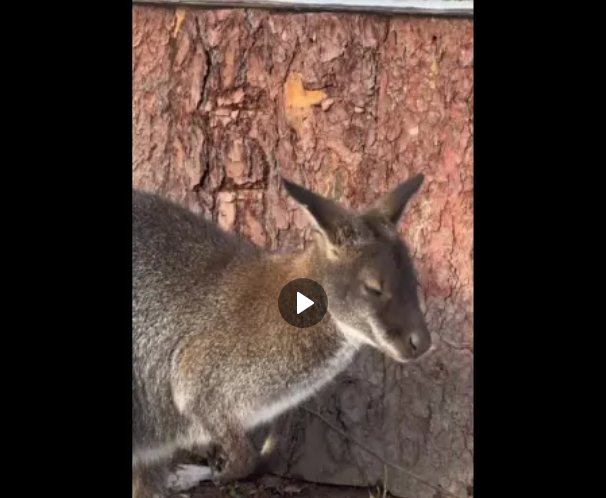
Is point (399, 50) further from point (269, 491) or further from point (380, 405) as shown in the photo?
point (269, 491)

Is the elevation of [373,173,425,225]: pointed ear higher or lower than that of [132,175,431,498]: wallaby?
higher

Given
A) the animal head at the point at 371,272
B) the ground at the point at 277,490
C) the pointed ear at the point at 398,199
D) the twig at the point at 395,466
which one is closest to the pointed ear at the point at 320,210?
the animal head at the point at 371,272

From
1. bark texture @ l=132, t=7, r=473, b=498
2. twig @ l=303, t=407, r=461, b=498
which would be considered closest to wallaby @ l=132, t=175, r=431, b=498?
bark texture @ l=132, t=7, r=473, b=498

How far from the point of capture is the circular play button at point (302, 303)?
306 cm

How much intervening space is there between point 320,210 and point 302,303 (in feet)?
1.56

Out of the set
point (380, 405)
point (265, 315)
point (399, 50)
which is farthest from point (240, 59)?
point (380, 405)

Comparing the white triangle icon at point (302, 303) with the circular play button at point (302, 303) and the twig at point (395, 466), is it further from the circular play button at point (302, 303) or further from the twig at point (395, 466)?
the twig at point (395, 466)

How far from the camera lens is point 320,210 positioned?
9.55ft

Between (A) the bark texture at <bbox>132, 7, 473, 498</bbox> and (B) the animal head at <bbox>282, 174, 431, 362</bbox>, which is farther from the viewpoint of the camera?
(A) the bark texture at <bbox>132, 7, 473, 498</bbox>

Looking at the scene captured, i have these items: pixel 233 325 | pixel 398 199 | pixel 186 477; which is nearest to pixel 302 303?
pixel 233 325

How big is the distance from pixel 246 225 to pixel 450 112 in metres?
1.04

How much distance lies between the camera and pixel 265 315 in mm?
3166

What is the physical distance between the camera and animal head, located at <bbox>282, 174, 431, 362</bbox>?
9.50 ft

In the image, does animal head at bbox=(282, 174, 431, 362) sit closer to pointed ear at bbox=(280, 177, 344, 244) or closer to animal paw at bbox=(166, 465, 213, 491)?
pointed ear at bbox=(280, 177, 344, 244)
